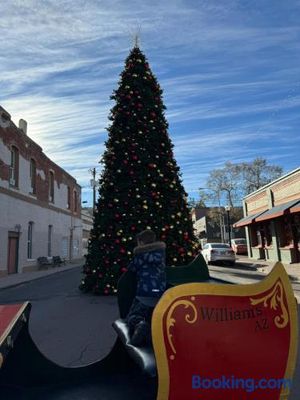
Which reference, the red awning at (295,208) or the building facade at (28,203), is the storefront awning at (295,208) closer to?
the red awning at (295,208)

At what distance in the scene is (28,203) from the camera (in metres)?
24.8

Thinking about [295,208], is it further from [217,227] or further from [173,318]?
[217,227]

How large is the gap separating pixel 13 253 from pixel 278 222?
15.6 m

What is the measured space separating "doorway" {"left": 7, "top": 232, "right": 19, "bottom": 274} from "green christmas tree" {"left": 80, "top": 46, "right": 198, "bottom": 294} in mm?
12116

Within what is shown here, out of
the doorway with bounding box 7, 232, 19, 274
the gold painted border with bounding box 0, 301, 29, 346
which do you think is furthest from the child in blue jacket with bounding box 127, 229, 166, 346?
the doorway with bounding box 7, 232, 19, 274

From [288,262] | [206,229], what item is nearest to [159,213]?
[288,262]

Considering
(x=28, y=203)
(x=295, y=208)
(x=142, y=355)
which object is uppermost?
(x=28, y=203)

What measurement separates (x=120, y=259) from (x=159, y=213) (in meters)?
1.72

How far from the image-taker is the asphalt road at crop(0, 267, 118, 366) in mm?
5684

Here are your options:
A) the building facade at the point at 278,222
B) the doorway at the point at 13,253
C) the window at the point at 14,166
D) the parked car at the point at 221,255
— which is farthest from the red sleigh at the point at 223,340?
the parked car at the point at 221,255

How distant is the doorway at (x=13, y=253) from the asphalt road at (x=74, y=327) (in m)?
11.3

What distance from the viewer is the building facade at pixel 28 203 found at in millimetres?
21344

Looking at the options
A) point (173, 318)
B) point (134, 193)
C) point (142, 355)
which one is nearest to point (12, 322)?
point (142, 355)

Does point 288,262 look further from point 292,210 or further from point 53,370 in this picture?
point 53,370
